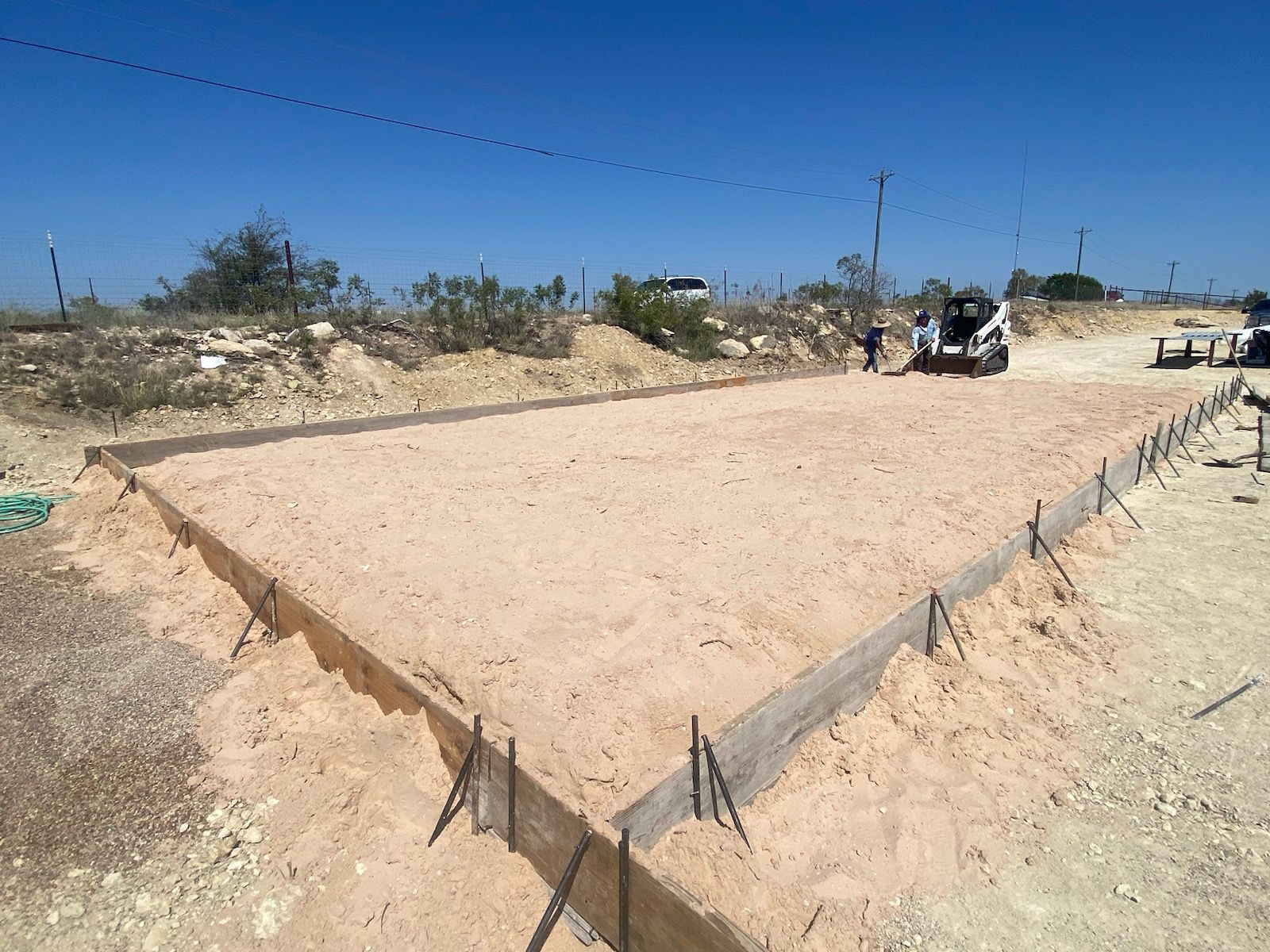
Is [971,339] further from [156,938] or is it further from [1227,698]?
[156,938]

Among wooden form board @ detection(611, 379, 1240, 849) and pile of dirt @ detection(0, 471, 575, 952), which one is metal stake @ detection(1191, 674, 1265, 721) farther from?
pile of dirt @ detection(0, 471, 575, 952)

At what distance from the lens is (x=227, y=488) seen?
5805 mm

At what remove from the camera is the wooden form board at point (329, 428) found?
720 centimetres

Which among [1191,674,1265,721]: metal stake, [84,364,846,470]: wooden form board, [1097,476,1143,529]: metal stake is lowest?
[1191,674,1265,721]: metal stake

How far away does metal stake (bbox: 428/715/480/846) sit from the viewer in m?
2.71

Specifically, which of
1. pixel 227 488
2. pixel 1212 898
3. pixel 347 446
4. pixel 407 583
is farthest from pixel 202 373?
pixel 1212 898

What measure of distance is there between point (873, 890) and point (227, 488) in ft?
17.8

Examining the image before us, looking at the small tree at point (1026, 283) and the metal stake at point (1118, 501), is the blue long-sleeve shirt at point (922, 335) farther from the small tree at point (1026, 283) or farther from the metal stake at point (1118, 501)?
the small tree at point (1026, 283)

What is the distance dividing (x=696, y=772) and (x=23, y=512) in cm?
677

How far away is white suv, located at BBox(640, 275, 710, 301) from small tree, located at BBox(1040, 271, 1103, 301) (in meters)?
33.4

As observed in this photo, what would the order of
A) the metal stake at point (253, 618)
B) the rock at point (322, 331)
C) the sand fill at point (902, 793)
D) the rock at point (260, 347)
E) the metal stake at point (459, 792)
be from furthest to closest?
the rock at point (322, 331)
the rock at point (260, 347)
the metal stake at point (253, 618)
the metal stake at point (459, 792)
the sand fill at point (902, 793)

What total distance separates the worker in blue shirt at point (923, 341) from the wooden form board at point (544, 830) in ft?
45.5

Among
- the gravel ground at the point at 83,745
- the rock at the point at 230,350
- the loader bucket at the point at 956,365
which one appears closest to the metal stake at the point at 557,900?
the gravel ground at the point at 83,745

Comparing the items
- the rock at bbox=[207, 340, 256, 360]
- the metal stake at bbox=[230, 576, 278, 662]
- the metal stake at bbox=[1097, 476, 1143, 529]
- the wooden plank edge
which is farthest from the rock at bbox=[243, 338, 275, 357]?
the metal stake at bbox=[1097, 476, 1143, 529]
